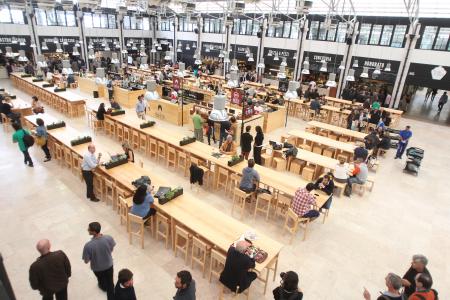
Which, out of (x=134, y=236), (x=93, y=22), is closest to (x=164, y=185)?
(x=134, y=236)

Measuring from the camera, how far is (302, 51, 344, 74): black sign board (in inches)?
808

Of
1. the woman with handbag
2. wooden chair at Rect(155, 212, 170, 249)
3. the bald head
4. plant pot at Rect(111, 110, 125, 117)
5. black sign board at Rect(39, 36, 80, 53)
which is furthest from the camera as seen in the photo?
black sign board at Rect(39, 36, 80, 53)

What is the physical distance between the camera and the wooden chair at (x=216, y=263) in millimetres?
4805

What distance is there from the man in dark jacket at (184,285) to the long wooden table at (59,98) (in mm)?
12442

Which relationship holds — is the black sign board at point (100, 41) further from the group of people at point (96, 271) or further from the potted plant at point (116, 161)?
the group of people at point (96, 271)

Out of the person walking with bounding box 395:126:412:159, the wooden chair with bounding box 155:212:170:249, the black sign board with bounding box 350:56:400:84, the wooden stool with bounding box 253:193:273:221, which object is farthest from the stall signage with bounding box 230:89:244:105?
the black sign board with bounding box 350:56:400:84

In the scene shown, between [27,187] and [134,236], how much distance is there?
3847mm

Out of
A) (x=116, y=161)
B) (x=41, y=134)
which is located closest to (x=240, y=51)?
(x=41, y=134)

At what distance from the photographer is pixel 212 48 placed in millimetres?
28656

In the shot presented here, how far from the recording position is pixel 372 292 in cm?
540

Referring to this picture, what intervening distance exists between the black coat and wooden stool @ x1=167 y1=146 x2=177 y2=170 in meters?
5.40

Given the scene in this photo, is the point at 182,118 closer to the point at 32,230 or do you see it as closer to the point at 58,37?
the point at 32,230

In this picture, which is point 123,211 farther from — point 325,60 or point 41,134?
point 325,60

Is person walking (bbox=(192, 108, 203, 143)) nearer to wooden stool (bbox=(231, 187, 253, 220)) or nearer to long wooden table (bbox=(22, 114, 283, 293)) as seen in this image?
wooden stool (bbox=(231, 187, 253, 220))
